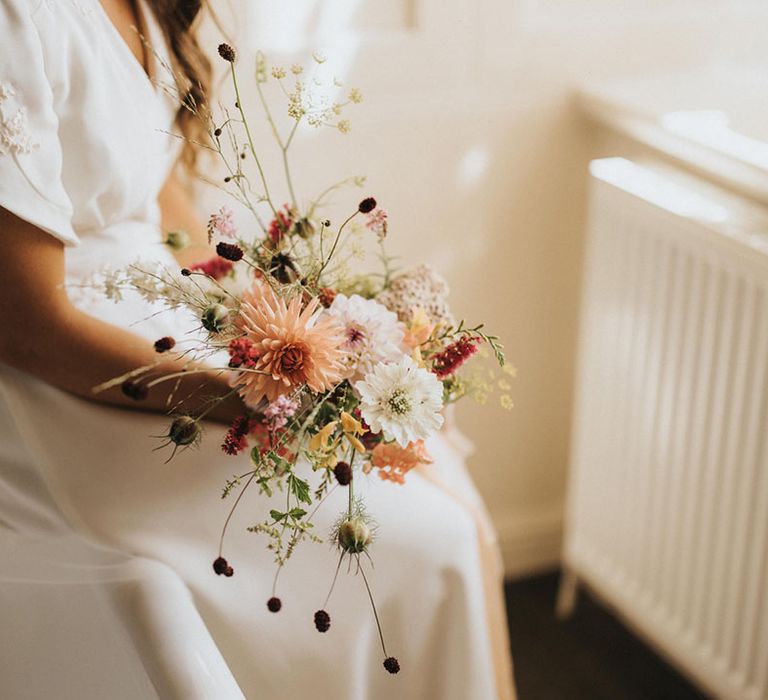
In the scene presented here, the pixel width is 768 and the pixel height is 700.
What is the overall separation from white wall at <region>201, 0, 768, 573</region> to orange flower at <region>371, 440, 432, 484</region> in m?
0.80

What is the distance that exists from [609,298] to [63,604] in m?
1.07

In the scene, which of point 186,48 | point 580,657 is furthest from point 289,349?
point 580,657

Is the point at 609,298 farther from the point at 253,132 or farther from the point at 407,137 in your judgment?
Answer: the point at 253,132

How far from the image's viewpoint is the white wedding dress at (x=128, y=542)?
0.99m

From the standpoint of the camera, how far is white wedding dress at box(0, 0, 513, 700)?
987mm

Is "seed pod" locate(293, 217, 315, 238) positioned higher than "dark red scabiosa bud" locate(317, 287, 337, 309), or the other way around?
"seed pod" locate(293, 217, 315, 238)

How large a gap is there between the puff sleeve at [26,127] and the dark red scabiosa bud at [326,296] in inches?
11.1

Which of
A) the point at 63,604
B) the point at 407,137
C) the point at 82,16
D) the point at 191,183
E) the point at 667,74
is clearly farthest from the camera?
the point at 667,74

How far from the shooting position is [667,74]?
6.06 feet

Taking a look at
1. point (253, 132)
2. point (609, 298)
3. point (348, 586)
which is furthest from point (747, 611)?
point (253, 132)

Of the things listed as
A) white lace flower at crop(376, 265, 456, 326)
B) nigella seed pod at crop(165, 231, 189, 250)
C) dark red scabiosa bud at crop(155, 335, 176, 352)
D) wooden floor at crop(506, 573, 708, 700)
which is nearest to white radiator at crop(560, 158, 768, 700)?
wooden floor at crop(506, 573, 708, 700)

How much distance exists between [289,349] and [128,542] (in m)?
0.32

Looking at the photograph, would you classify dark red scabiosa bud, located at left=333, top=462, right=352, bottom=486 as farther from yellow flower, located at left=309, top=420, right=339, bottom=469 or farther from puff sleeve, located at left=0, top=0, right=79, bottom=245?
puff sleeve, located at left=0, top=0, right=79, bottom=245

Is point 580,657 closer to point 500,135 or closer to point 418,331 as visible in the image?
point 500,135
